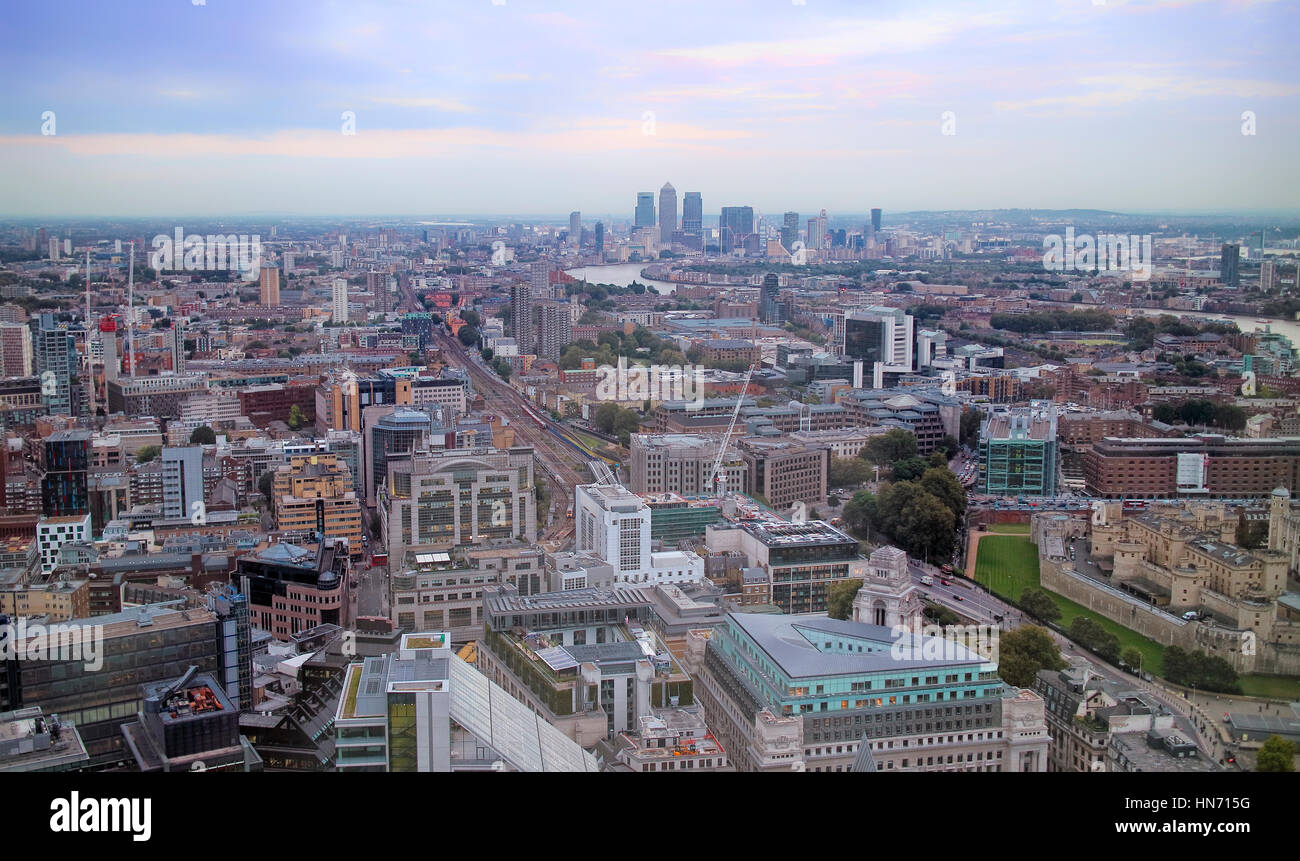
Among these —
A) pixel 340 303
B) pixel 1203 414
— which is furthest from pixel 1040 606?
pixel 340 303

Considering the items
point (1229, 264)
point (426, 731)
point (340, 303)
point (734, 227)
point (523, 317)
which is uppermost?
point (734, 227)

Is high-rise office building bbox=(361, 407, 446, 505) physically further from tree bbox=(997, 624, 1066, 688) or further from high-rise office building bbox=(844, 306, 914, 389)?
high-rise office building bbox=(844, 306, 914, 389)

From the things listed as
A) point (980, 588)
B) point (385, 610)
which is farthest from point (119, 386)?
point (980, 588)

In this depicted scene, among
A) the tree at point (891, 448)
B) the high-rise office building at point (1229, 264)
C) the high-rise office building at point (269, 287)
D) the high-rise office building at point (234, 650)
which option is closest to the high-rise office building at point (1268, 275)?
the high-rise office building at point (1229, 264)

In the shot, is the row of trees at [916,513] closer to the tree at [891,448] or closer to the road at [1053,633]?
the road at [1053,633]

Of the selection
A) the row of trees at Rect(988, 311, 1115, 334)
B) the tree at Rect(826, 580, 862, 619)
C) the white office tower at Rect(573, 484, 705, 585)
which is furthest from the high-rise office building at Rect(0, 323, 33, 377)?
the row of trees at Rect(988, 311, 1115, 334)

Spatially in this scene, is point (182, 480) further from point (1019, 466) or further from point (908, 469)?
point (1019, 466)
